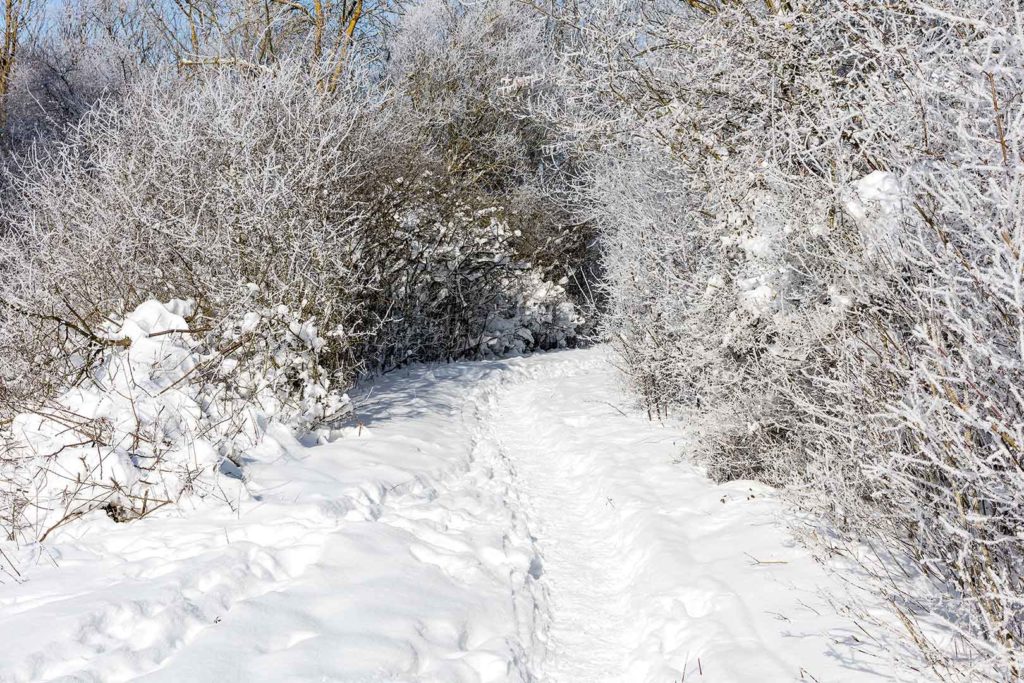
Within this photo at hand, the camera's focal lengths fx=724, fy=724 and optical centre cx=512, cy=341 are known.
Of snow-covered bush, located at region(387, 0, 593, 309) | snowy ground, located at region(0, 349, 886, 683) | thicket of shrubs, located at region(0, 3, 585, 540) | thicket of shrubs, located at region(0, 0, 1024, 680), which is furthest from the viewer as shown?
snow-covered bush, located at region(387, 0, 593, 309)

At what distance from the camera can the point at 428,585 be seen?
14.3 feet

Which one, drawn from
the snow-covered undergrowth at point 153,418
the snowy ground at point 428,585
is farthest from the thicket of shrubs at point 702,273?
the snowy ground at point 428,585

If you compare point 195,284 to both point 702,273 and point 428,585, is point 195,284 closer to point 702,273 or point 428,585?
point 428,585

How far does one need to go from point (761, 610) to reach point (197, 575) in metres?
3.11

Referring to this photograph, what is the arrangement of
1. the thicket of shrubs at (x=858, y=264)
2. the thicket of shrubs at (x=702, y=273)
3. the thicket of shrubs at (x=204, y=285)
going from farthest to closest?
1. the thicket of shrubs at (x=204, y=285)
2. the thicket of shrubs at (x=702, y=273)
3. the thicket of shrubs at (x=858, y=264)

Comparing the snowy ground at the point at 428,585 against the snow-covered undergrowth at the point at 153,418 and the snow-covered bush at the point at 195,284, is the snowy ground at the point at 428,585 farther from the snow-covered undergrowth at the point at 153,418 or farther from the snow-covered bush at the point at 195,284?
the snow-covered bush at the point at 195,284

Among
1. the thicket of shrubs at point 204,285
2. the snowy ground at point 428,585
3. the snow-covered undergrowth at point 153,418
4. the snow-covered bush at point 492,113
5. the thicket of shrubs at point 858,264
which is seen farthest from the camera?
the snow-covered bush at point 492,113

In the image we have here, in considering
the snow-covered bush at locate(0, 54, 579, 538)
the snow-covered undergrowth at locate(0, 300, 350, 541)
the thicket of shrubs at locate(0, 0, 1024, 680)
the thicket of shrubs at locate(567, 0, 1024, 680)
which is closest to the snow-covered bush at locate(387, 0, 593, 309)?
the thicket of shrubs at locate(0, 0, 1024, 680)

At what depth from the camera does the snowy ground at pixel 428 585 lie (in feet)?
11.1

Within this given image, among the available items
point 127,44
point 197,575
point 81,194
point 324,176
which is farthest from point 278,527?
point 127,44

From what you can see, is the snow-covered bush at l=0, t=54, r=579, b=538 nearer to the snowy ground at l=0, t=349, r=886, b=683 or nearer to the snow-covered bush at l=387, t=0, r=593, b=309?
the snowy ground at l=0, t=349, r=886, b=683

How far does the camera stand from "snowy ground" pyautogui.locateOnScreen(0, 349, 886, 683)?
338 cm

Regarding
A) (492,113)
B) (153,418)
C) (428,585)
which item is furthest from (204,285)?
(492,113)

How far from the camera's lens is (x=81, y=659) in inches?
126
